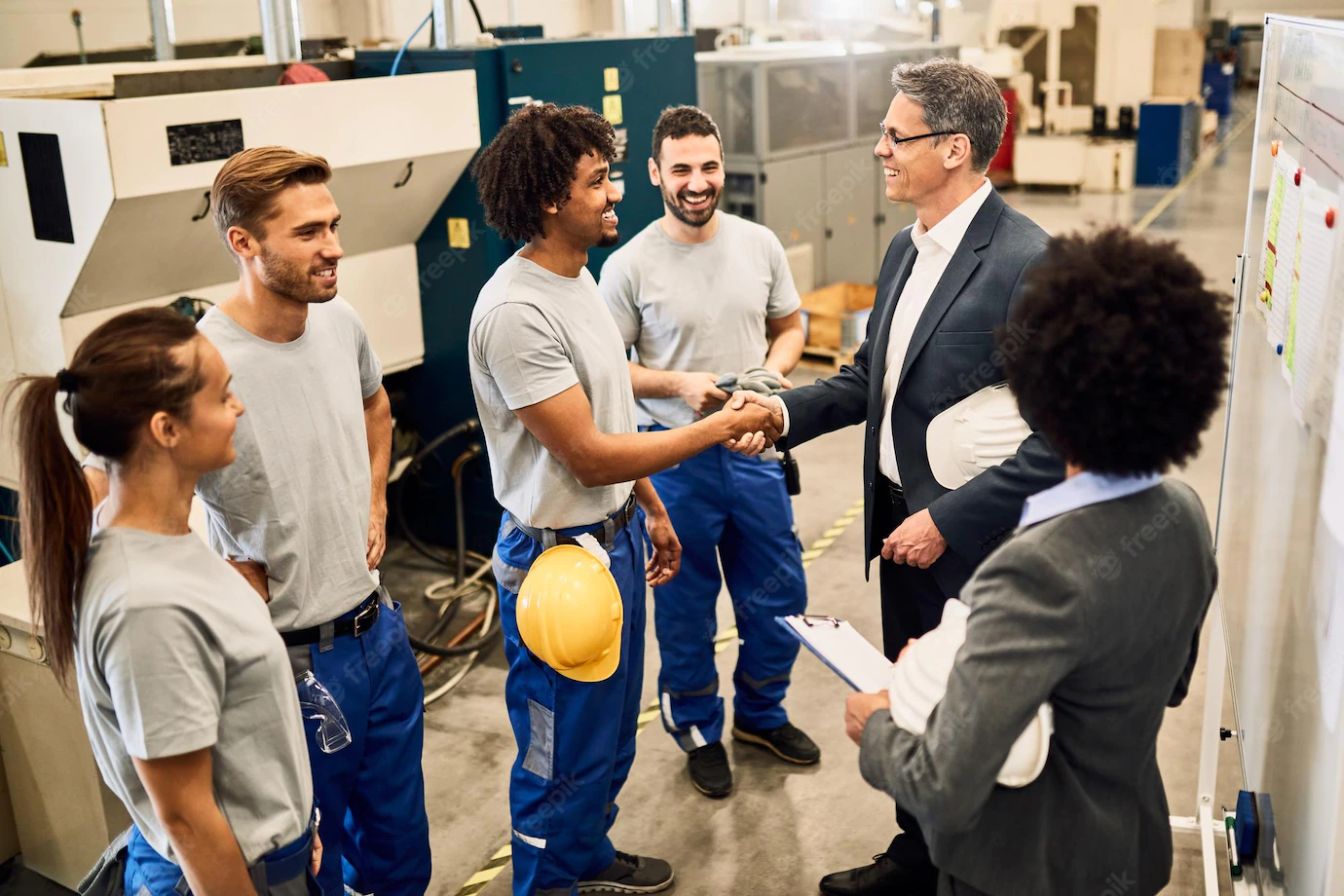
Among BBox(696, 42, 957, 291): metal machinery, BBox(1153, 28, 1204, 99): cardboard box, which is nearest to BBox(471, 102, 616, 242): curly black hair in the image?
BBox(696, 42, 957, 291): metal machinery

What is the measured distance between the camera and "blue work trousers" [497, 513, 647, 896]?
2498 mm

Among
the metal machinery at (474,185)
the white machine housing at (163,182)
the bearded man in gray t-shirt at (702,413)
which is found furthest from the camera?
the metal machinery at (474,185)

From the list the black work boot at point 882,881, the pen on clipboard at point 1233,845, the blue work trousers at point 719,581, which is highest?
the blue work trousers at point 719,581

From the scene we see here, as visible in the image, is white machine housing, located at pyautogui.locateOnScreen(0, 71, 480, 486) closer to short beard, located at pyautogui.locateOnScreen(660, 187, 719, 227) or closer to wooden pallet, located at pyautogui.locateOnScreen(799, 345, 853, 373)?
short beard, located at pyautogui.locateOnScreen(660, 187, 719, 227)

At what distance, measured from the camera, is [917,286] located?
97.8 inches

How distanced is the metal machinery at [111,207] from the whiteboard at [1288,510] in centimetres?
263

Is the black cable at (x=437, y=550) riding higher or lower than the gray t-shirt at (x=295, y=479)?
lower

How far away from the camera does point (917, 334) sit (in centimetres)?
239

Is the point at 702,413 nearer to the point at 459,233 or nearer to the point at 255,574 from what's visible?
the point at 255,574

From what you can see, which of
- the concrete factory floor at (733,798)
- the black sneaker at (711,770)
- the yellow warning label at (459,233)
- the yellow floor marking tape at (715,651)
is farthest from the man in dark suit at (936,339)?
the yellow warning label at (459,233)

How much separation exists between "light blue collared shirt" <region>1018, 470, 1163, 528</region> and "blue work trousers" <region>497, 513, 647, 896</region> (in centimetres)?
126

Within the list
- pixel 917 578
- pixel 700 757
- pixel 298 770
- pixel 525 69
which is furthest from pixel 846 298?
pixel 298 770

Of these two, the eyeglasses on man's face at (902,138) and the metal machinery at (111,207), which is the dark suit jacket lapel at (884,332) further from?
the metal machinery at (111,207)

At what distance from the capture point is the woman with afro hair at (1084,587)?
53.1 inches
